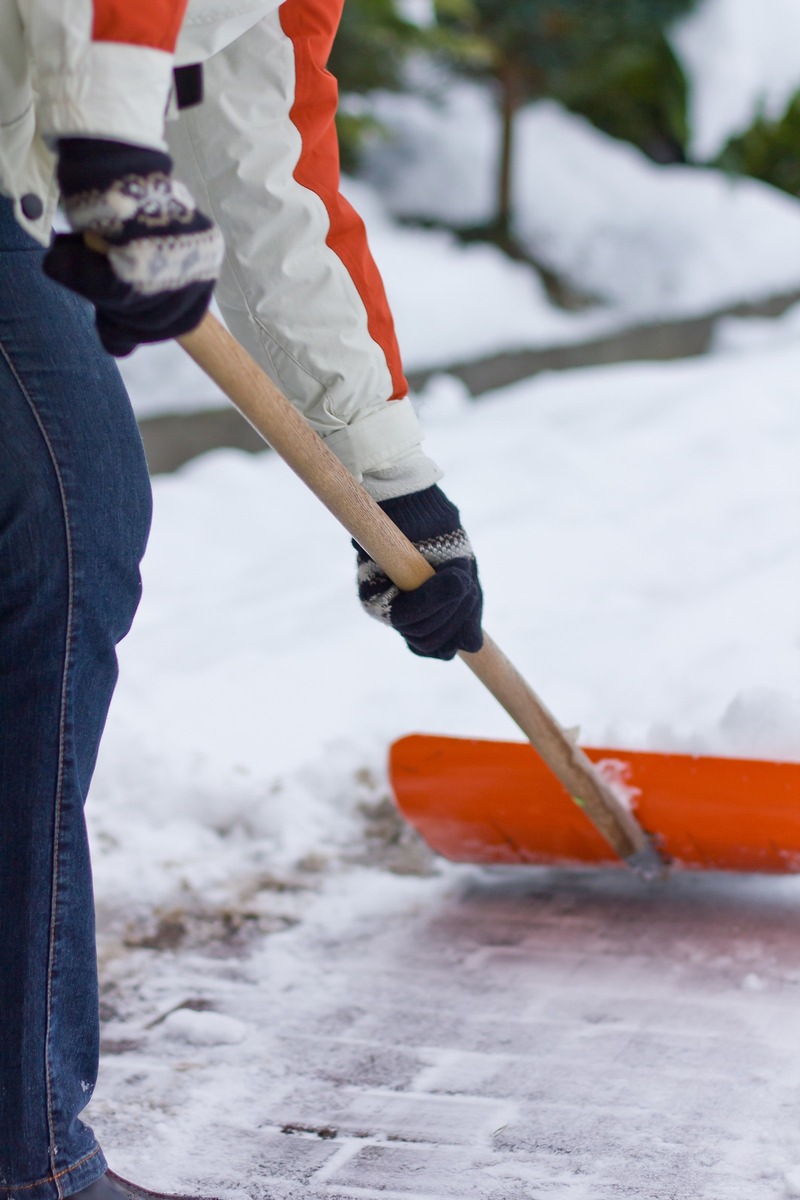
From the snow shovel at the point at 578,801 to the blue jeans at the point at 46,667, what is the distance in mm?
616

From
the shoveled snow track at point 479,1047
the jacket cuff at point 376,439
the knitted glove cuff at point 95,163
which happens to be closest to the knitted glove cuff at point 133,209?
the knitted glove cuff at point 95,163

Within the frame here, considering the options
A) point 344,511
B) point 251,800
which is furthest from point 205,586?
point 344,511

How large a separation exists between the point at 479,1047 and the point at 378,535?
27.8 inches

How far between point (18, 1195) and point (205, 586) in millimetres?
2479

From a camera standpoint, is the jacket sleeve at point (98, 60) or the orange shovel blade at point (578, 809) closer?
the jacket sleeve at point (98, 60)

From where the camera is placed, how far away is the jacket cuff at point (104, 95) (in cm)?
105

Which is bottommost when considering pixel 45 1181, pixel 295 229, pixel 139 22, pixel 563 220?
pixel 563 220

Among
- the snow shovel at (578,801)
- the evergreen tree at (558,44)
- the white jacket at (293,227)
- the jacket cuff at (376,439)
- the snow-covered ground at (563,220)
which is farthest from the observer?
the snow-covered ground at (563,220)

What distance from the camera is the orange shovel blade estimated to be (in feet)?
6.28

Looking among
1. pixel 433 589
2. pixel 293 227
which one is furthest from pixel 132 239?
pixel 433 589

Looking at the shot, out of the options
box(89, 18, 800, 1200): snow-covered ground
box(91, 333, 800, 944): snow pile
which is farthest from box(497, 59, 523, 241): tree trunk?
box(91, 333, 800, 944): snow pile

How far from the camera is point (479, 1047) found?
1.71m

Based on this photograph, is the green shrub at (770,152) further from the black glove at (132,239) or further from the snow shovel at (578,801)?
the black glove at (132,239)

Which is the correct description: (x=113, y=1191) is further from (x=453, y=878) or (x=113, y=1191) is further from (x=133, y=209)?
(x=453, y=878)
